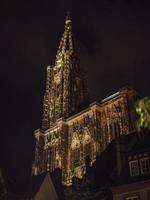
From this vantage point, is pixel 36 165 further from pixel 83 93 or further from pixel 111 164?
pixel 111 164

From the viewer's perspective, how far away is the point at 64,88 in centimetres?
8056

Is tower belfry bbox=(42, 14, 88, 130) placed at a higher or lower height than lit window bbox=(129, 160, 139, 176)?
higher

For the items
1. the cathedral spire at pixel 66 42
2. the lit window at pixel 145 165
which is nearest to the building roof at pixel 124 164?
the lit window at pixel 145 165

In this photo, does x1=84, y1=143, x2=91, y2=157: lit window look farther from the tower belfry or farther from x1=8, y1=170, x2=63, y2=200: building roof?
x1=8, y1=170, x2=63, y2=200: building roof

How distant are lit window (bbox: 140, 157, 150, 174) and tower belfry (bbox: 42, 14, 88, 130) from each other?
50.2m

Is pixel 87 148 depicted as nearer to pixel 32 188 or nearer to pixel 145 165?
pixel 32 188

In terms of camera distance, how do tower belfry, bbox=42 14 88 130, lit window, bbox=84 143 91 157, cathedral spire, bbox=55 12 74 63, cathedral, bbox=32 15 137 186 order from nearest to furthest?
cathedral, bbox=32 15 137 186
lit window, bbox=84 143 91 157
tower belfry, bbox=42 14 88 130
cathedral spire, bbox=55 12 74 63

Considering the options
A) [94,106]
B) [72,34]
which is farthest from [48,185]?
[72,34]

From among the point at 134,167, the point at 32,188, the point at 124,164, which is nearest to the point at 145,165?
the point at 134,167

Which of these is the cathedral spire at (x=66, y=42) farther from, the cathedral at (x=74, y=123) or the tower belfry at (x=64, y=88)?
the cathedral at (x=74, y=123)

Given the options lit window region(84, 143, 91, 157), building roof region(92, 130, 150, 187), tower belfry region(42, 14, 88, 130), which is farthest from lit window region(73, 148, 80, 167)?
building roof region(92, 130, 150, 187)

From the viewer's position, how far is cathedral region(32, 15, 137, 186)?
64.7 m

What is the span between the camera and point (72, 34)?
101 metres

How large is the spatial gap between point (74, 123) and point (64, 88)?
11.6 metres
